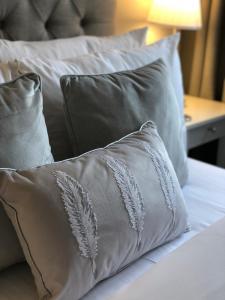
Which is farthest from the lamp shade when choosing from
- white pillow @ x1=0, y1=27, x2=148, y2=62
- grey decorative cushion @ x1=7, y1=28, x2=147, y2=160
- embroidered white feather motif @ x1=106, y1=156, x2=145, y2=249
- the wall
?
embroidered white feather motif @ x1=106, y1=156, x2=145, y2=249

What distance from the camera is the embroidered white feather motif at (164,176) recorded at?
1.14m

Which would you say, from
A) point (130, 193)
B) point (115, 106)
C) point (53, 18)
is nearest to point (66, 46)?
point (53, 18)

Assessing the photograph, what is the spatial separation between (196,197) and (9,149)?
69cm

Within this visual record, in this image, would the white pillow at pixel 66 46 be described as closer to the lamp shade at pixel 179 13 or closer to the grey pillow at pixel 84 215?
the lamp shade at pixel 179 13

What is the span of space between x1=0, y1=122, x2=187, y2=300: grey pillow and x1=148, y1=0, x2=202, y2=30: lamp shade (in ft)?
3.76

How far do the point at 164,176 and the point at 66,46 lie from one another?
67 cm

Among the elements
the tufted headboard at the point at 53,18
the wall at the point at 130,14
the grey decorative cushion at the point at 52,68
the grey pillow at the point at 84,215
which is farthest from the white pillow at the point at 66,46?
the grey pillow at the point at 84,215

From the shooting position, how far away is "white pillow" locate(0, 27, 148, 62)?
143 cm

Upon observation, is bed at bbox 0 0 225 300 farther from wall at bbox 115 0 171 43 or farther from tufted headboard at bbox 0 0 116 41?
wall at bbox 115 0 171 43

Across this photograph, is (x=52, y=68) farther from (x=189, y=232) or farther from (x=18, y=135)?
(x=189, y=232)

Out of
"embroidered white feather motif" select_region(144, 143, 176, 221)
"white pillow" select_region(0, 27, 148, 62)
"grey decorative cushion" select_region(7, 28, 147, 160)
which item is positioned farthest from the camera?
"white pillow" select_region(0, 27, 148, 62)

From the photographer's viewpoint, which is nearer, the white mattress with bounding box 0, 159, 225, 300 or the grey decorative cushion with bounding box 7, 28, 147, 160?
the white mattress with bounding box 0, 159, 225, 300

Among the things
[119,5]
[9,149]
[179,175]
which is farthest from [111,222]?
[119,5]

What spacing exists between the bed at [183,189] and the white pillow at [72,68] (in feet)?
0.85
